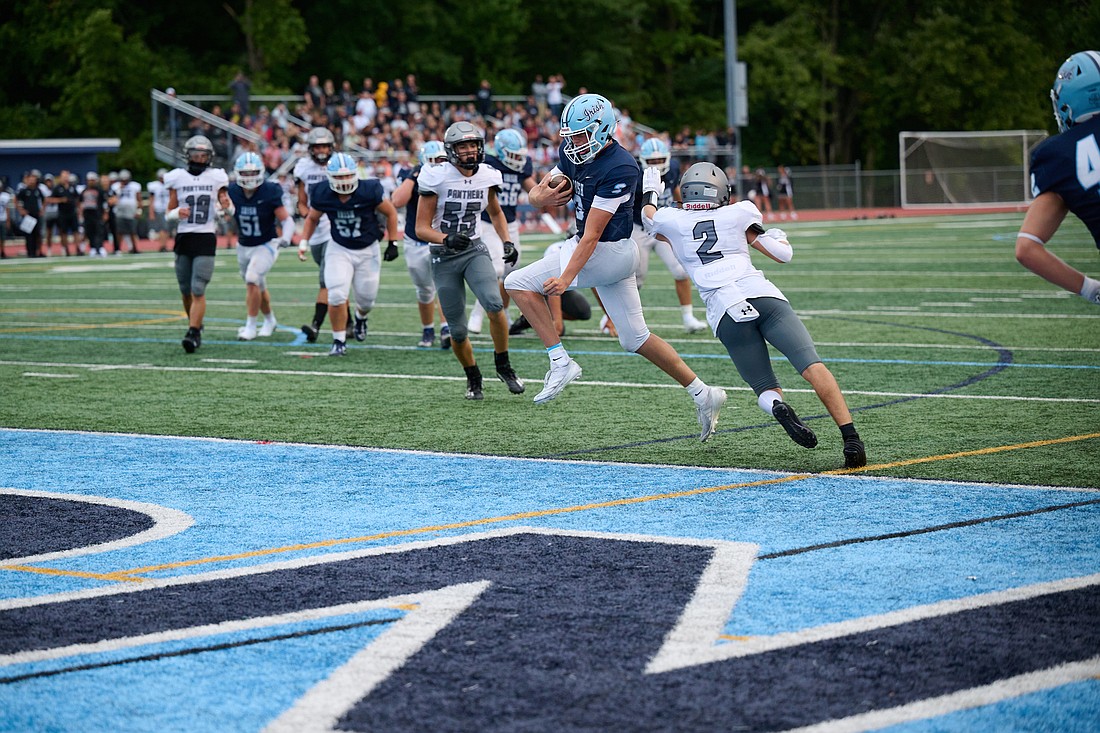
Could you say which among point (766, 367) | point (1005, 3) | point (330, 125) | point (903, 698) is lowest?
point (903, 698)

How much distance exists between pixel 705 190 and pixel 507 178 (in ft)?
20.3

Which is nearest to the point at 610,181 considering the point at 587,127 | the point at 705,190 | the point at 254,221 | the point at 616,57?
the point at 587,127

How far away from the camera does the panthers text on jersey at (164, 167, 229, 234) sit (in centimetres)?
1325

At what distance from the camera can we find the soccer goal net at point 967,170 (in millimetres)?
45125

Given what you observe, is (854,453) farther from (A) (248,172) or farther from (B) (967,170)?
(B) (967,170)

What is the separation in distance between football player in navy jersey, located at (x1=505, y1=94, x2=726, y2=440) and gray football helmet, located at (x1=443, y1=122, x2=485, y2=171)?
1.74 meters

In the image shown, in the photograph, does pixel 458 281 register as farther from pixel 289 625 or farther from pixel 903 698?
pixel 903 698

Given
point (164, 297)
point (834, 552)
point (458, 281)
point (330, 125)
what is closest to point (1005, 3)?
point (330, 125)

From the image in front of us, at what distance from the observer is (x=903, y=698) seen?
382 cm

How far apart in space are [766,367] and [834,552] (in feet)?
6.76

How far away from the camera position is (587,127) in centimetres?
780

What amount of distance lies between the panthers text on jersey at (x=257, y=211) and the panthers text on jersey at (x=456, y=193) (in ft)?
12.8

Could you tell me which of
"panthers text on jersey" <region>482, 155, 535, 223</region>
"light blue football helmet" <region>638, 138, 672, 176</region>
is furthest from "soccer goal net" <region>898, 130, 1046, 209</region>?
"panthers text on jersey" <region>482, 155, 535, 223</region>

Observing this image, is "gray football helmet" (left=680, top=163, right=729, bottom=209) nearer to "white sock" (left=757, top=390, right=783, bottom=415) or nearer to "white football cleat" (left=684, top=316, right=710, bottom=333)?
"white sock" (left=757, top=390, right=783, bottom=415)
